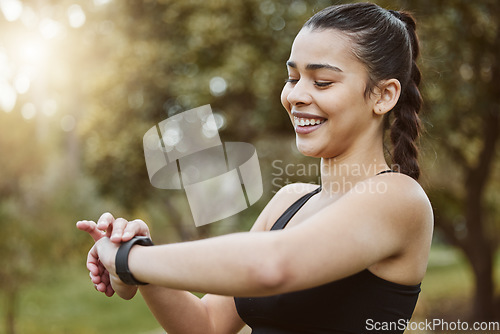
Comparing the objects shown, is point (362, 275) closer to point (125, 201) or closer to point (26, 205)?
point (125, 201)

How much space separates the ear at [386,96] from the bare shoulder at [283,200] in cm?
41

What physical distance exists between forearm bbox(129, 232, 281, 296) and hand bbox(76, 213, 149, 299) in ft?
0.41

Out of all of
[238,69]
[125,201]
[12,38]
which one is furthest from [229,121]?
[12,38]

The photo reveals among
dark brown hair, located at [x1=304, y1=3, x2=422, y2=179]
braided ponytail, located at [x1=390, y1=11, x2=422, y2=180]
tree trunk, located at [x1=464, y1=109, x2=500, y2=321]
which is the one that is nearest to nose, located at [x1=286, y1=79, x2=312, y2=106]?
dark brown hair, located at [x1=304, y1=3, x2=422, y2=179]

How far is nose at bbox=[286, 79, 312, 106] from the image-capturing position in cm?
144

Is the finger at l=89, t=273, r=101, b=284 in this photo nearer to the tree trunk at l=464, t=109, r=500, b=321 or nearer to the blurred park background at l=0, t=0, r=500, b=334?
the blurred park background at l=0, t=0, r=500, b=334

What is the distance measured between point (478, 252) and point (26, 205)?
331 inches

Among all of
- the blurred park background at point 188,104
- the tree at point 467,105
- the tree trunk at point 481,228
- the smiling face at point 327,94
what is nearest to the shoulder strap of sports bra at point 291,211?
the smiling face at point 327,94

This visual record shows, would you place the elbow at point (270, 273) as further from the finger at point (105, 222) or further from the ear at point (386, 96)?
the ear at point (386, 96)

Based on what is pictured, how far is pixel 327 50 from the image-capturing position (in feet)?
4.66

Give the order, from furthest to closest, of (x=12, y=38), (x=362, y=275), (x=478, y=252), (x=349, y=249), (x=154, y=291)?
(x=12, y=38) → (x=478, y=252) → (x=154, y=291) → (x=362, y=275) → (x=349, y=249)

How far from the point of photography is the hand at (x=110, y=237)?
129cm

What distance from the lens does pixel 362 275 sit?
4.42 ft

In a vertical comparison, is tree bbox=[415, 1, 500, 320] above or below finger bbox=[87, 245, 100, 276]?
below
